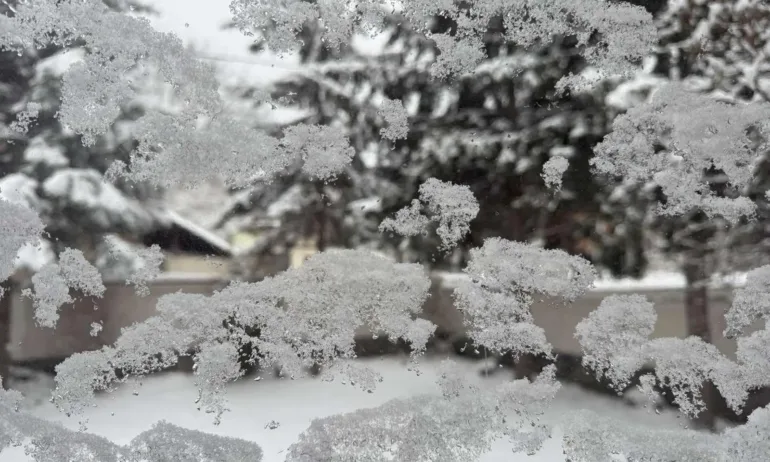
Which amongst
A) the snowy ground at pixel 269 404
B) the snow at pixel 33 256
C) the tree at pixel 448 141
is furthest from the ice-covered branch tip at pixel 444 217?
the snow at pixel 33 256

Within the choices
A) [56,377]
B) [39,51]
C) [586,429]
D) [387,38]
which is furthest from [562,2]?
[56,377]

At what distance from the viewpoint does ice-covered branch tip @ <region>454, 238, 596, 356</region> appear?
732 millimetres

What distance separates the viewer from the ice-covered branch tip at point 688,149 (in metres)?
0.74

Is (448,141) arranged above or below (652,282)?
above

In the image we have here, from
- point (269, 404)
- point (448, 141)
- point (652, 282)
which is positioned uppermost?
point (448, 141)

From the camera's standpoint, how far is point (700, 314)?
0.73 metres

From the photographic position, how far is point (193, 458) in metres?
0.70

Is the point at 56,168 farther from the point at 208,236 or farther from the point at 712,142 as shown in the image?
the point at 712,142

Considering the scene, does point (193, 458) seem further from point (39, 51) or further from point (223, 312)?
point (39, 51)

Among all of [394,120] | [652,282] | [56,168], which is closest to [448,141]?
[394,120]

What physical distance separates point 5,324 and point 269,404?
1.23ft

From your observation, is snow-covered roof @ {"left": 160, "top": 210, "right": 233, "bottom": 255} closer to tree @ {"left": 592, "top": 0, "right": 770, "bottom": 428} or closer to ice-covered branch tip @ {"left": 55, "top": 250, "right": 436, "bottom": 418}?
ice-covered branch tip @ {"left": 55, "top": 250, "right": 436, "bottom": 418}

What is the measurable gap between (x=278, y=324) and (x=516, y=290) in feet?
1.07

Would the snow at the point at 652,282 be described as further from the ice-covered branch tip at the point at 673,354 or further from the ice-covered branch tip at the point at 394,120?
the ice-covered branch tip at the point at 394,120
